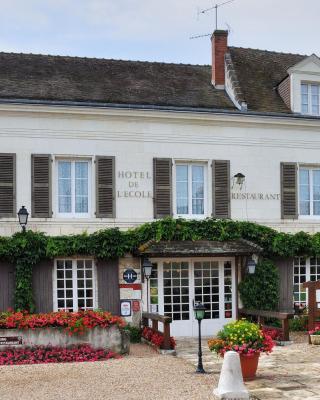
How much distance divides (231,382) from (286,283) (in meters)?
9.61

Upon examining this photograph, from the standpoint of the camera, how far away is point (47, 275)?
1823cm

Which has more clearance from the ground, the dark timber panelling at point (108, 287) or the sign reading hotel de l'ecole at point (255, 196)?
the sign reading hotel de l'ecole at point (255, 196)

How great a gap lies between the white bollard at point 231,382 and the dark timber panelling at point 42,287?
26.1ft

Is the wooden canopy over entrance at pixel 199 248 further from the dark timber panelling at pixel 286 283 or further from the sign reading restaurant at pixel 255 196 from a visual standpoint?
the dark timber panelling at pixel 286 283

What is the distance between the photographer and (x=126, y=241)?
1858 cm

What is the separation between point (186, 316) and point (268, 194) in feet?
13.3

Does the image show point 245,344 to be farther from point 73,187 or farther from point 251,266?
point 73,187

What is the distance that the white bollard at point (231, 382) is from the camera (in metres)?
10.7

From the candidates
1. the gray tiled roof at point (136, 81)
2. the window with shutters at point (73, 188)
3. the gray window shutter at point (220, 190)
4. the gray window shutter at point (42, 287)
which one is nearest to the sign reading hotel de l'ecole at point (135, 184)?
the window with shutters at point (73, 188)

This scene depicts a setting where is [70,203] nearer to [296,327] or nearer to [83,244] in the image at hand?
[83,244]

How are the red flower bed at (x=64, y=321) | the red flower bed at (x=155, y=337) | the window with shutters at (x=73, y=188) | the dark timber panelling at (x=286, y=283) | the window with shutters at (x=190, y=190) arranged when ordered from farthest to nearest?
1. the dark timber panelling at (x=286, y=283)
2. the window with shutters at (x=190, y=190)
3. the window with shutters at (x=73, y=188)
4. the red flower bed at (x=155, y=337)
5. the red flower bed at (x=64, y=321)

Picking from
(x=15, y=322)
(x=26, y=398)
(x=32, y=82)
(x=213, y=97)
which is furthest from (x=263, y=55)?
(x=26, y=398)

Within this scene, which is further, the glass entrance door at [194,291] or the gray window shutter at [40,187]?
the glass entrance door at [194,291]

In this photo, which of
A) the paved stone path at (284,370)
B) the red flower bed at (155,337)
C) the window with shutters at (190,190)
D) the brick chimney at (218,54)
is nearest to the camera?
the paved stone path at (284,370)
